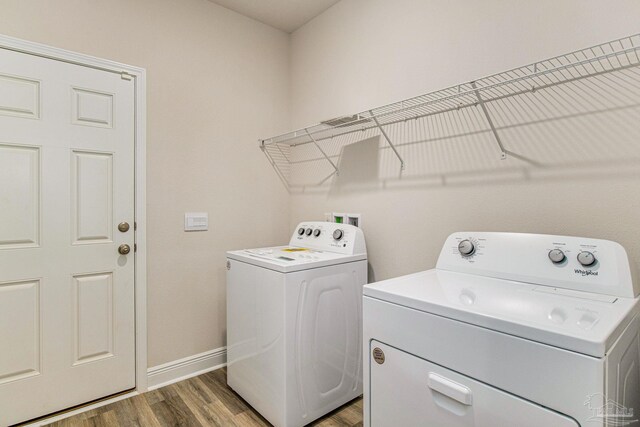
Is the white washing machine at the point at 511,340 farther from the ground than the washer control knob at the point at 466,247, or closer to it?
closer to it

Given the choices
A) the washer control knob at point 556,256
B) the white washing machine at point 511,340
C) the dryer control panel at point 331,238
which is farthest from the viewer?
the dryer control panel at point 331,238

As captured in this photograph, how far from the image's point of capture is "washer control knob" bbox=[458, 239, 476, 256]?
55.3 inches

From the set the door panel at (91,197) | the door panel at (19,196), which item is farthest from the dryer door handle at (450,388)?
the door panel at (19,196)

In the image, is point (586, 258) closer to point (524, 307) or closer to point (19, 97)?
point (524, 307)

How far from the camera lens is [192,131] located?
7.30 feet

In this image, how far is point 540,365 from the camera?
2.58ft

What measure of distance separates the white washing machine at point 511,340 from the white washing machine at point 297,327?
52 cm

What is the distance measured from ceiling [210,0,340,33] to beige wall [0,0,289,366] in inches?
2.7

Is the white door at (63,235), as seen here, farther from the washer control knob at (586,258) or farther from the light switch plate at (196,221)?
the washer control knob at (586,258)

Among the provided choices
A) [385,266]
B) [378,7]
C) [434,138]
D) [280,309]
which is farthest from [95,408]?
[378,7]

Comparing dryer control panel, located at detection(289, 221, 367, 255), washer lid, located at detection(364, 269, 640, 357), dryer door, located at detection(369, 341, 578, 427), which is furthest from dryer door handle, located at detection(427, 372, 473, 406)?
dryer control panel, located at detection(289, 221, 367, 255)

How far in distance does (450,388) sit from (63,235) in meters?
2.02

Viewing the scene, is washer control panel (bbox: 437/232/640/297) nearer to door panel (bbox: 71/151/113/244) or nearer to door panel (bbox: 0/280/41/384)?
door panel (bbox: 71/151/113/244)

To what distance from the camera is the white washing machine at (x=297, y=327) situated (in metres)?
1.63
